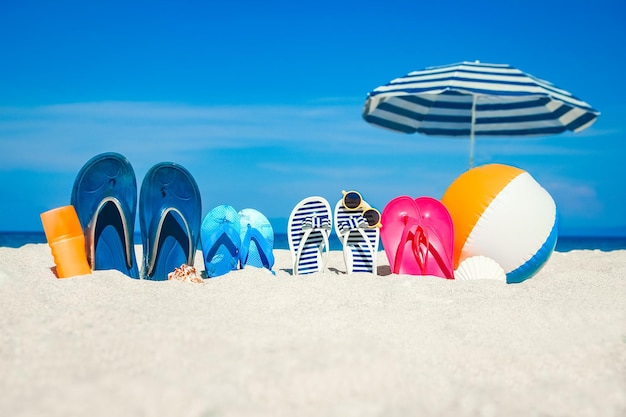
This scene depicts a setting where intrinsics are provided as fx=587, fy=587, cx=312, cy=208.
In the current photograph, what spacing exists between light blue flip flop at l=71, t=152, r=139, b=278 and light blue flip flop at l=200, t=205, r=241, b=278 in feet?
2.22

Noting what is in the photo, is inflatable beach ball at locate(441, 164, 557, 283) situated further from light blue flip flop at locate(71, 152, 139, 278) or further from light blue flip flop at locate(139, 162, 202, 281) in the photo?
light blue flip flop at locate(71, 152, 139, 278)

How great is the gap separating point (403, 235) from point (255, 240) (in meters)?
1.38

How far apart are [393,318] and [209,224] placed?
240cm

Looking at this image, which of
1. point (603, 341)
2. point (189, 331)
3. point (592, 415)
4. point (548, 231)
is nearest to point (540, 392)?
point (592, 415)

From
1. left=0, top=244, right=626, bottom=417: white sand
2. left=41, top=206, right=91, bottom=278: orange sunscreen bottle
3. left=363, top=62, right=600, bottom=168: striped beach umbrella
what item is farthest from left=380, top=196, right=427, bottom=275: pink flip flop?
left=41, top=206, right=91, bottom=278: orange sunscreen bottle

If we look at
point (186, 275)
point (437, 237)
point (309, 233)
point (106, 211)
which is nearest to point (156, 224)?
point (106, 211)

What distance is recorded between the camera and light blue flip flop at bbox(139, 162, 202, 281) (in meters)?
4.88

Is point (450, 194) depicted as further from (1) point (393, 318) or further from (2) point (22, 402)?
(2) point (22, 402)

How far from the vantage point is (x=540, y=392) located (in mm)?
2412

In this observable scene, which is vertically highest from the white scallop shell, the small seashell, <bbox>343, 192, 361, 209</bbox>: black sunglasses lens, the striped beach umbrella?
the striped beach umbrella

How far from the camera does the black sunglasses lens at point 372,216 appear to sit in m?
5.29

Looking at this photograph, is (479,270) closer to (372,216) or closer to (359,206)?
(372,216)

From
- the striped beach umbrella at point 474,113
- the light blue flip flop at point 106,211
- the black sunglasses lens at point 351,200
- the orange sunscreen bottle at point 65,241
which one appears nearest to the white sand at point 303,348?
the orange sunscreen bottle at point 65,241

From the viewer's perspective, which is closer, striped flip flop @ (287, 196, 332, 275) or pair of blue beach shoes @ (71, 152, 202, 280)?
pair of blue beach shoes @ (71, 152, 202, 280)
